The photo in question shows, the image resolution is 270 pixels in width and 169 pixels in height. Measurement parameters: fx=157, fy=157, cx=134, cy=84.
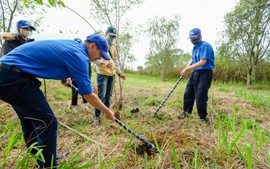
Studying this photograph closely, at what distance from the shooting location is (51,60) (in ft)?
5.05

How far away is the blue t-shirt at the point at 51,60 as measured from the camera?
150 centimetres

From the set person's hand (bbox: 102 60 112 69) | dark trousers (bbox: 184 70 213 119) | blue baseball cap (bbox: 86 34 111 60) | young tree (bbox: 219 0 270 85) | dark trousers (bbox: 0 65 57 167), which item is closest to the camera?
dark trousers (bbox: 0 65 57 167)

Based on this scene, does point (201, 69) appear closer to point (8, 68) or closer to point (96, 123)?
point (96, 123)

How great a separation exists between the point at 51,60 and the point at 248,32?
14.0 m

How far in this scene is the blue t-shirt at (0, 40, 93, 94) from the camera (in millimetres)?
1502

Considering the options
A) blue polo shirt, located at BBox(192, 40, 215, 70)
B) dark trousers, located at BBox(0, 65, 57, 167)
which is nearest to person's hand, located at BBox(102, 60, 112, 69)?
dark trousers, located at BBox(0, 65, 57, 167)

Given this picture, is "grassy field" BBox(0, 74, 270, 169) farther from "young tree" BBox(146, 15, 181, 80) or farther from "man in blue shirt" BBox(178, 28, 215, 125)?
"young tree" BBox(146, 15, 181, 80)

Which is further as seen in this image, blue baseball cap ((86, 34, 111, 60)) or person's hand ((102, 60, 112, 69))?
person's hand ((102, 60, 112, 69))

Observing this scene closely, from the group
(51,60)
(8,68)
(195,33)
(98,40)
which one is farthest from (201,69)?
(8,68)

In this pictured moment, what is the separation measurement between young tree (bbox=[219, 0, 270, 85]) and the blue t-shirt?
43.3ft

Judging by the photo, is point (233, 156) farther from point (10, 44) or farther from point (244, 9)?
point (244, 9)

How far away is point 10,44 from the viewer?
283 centimetres

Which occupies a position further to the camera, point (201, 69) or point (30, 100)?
point (201, 69)

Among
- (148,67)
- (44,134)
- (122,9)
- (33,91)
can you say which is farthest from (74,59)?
(148,67)
